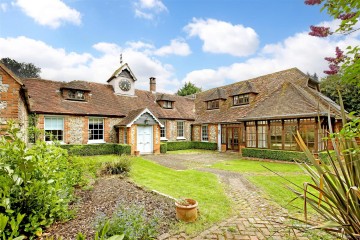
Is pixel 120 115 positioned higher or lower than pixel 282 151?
higher

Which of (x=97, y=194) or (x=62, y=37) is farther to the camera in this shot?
(x=62, y=37)

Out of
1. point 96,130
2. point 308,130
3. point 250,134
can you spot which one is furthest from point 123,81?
point 308,130

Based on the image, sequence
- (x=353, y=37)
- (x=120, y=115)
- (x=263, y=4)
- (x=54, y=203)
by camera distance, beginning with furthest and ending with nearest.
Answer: (x=120, y=115)
(x=263, y=4)
(x=54, y=203)
(x=353, y=37)

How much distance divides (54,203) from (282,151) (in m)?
13.9

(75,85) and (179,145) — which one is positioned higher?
(75,85)

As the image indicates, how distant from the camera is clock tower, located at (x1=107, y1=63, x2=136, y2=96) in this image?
21.1 m

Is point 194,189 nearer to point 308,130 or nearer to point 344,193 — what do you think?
point 344,193

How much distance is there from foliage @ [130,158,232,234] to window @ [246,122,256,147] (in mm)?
8082

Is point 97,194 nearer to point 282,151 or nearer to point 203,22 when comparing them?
point 203,22

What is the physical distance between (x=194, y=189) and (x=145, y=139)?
37.9 ft

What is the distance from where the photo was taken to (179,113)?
77.0ft

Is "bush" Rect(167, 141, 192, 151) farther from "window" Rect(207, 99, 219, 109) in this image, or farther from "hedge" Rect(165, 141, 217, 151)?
"window" Rect(207, 99, 219, 109)

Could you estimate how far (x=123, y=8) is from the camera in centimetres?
1030

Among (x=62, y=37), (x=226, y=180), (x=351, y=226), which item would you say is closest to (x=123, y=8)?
(x=62, y=37)
